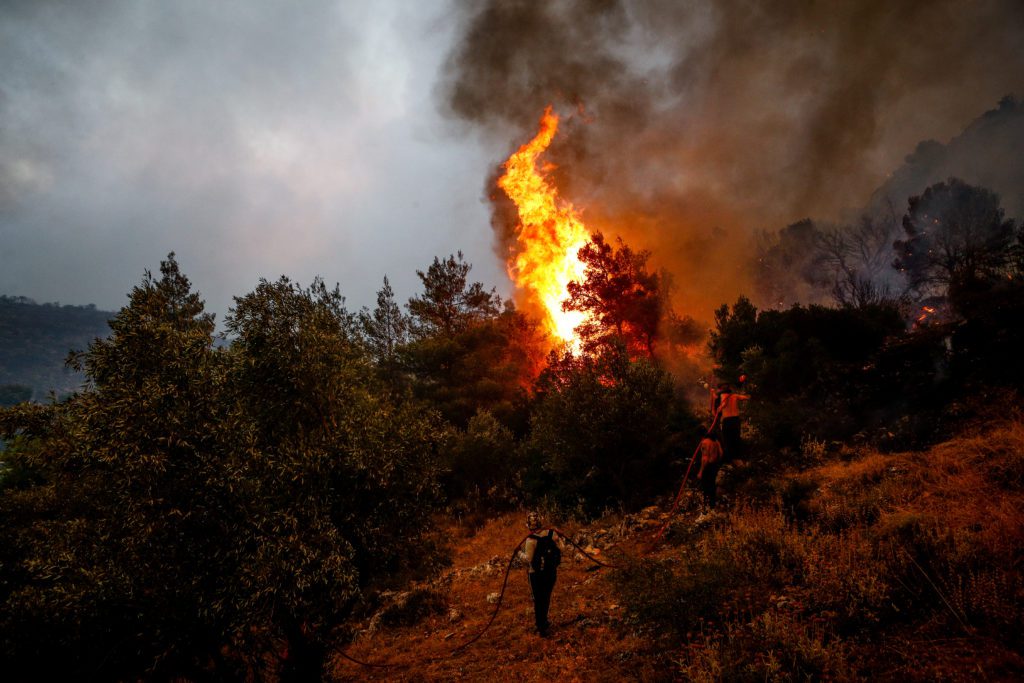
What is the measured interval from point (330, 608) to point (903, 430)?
69.6 feet

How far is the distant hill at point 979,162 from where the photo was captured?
211ft

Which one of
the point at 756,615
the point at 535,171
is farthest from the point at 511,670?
the point at 535,171

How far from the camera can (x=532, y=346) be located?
50625mm

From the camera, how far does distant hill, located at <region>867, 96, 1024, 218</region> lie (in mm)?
64375

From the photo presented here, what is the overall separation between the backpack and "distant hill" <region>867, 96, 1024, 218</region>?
85.2 metres

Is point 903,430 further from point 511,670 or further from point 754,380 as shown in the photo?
point 511,670

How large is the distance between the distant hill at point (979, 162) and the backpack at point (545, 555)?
85.2 m

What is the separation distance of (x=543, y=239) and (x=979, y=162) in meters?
78.3

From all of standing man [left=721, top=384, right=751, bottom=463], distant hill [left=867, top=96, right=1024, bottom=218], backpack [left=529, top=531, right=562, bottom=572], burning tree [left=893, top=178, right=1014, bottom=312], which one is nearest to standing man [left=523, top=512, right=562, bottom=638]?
backpack [left=529, top=531, right=562, bottom=572]

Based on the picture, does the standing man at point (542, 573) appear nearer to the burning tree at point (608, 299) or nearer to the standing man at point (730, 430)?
the standing man at point (730, 430)

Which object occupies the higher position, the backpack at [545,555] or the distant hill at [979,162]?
the distant hill at [979,162]

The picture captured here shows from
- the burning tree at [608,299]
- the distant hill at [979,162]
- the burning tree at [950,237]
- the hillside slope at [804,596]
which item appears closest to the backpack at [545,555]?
the hillside slope at [804,596]

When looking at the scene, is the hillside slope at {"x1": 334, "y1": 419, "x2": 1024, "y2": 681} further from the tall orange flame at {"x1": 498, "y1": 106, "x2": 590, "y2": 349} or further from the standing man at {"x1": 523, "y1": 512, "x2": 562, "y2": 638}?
the tall orange flame at {"x1": 498, "y1": 106, "x2": 590, "y2": 349}

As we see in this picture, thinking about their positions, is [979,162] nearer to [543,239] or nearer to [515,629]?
[543,239]
